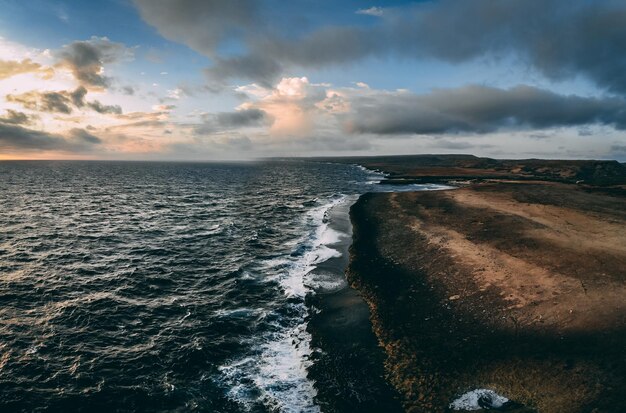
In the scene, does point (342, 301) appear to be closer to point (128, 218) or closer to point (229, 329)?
point (229, 329)

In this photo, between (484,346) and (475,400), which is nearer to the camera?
(475,400)

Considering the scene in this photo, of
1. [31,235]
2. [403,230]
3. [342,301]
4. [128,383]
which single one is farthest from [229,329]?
[31,235]

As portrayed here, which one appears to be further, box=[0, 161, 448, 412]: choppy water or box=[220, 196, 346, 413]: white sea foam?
box=[0, 161, 448, 412]: choppy water

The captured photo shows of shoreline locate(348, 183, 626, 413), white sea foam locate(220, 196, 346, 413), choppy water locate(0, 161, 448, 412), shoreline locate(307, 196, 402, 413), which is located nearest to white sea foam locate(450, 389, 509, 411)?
shoreline locate(348, 183, 626, 413)

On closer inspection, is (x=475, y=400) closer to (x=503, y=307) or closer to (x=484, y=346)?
(x=484, y=346)

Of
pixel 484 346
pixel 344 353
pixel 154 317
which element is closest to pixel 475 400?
pixel 484 346

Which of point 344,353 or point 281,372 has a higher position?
point 344,353

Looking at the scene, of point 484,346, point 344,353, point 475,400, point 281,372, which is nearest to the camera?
point 475,400

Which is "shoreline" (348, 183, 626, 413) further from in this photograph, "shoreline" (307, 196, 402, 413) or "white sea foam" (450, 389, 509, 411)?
"shoreline" (307, 196, 402, 413)
